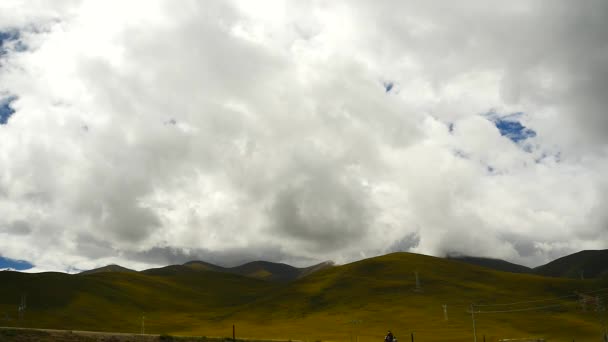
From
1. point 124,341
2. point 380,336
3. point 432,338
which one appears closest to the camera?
point 124,341

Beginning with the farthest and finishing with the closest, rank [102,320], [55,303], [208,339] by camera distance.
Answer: [55,303] → [102,320] → [208,339]

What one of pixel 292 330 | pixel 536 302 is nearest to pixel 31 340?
pixel 292 330

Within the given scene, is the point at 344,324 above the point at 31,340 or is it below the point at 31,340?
below

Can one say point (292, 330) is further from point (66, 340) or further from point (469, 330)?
point (66, 340)

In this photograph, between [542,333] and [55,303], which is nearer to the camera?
[542,333]

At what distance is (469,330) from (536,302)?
253ft

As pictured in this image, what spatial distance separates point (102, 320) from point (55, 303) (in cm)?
2692

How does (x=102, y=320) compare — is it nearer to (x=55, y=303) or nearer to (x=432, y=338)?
(x=55, y=303)

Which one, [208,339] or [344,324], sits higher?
[208,339]

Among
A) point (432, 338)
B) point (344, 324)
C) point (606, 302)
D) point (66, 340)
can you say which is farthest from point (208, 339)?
point (606, 302)

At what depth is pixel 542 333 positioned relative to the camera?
471 ft

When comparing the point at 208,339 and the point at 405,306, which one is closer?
the point at 208,339

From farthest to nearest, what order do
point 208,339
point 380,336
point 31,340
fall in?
point 380,336, point 208,339, point 31,340

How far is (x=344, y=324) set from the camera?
168 metres
